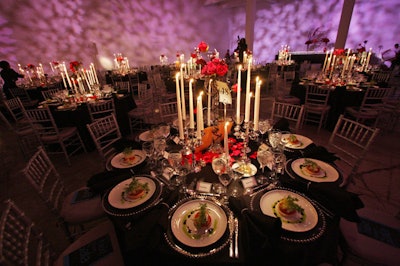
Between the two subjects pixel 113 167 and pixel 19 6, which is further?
pixel 19 6

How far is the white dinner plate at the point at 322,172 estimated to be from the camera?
57.1 inches

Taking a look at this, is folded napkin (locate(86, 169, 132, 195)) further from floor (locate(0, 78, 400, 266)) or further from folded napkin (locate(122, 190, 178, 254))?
floor (locate(0, 78, 400, 266))

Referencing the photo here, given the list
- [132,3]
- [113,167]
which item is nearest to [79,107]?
[113,167]

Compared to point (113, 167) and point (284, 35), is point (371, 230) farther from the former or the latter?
point (284, 35)

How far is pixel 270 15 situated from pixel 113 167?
431 inches

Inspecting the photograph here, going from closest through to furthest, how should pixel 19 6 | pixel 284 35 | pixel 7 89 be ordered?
1. pixel 7 89
2. pixel 19 6
3. pixel 284 35

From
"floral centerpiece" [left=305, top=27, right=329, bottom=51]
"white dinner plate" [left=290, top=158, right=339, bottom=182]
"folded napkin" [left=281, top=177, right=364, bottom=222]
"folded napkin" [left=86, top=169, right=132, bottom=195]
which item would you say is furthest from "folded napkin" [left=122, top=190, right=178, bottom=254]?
"floral centerpiece" [left=305, top=27, right=329, bottom=51]

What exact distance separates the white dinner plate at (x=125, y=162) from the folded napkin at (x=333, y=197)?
1191 mm

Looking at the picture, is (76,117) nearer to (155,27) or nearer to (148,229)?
(148,229)

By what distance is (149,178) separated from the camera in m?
1.53

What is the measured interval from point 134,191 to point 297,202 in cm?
104

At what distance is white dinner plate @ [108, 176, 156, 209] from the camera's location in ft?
4.31

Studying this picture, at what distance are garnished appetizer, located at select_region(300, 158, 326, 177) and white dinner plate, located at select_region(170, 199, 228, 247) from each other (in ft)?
2.47

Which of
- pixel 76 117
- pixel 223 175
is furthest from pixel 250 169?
pixel 76 117
